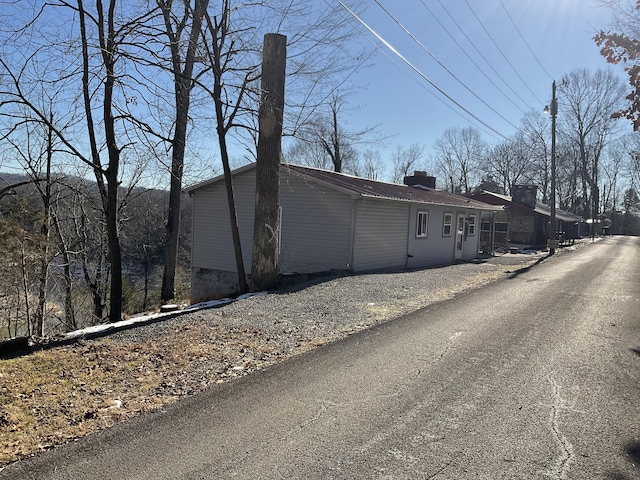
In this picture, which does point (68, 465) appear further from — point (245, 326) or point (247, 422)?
point (245, 326)

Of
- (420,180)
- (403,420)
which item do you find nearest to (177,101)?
(403,420)

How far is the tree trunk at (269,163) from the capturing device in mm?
10320

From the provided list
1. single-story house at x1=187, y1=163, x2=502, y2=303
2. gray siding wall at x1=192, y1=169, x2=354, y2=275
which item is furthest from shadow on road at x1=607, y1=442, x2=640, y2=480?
gray siding wall at x1=192, y1=169, x2=354, y2=275

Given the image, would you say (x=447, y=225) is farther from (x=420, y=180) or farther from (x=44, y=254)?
(x=44, y=254)

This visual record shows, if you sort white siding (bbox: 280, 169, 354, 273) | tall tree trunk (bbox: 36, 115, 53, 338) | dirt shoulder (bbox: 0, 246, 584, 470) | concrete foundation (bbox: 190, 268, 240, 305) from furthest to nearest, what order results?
concrete foundation (bbox: 190, 268, 240, 305) < white siding (bbox: 280, 169, 354, 273) < tall tree trunk (bbox: 36, 115, 53, 338) < dirt shoulder (bbox: 0, 246, 584, 470)

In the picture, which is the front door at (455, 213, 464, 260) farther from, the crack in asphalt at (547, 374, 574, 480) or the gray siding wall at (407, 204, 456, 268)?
the crack in asphalt at (547, 374, 574, 480)

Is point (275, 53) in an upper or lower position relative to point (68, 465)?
upper

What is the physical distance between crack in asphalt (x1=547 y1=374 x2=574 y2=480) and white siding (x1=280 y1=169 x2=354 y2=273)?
10.1 m

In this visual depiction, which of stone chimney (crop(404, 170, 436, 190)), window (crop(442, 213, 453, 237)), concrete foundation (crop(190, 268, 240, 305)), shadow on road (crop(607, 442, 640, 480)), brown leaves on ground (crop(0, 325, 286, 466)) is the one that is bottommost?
concrete foundation (crop(190, 268, 240, 305))

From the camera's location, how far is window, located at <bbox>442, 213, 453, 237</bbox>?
20.2 m

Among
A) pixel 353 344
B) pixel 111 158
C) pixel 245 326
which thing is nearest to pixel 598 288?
pixel 353 344

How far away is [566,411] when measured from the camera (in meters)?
4.16

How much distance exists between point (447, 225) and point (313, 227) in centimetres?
795

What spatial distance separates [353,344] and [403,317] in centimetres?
204
